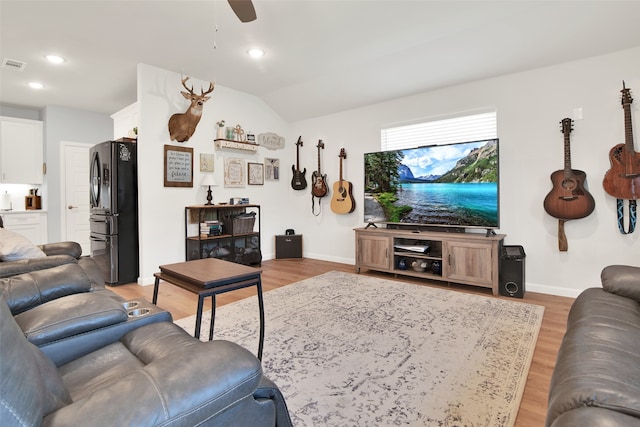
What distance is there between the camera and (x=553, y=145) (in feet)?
11.3

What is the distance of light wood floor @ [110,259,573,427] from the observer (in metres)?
1.68

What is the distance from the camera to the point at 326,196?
5.43 m

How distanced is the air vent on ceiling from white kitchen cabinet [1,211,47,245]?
235cm

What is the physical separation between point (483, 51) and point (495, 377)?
125 inches

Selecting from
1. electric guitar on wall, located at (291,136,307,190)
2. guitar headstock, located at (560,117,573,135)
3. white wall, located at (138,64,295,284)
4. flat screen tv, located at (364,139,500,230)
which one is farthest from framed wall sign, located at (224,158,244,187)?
guitar headstock, located at (560,117,573,135)

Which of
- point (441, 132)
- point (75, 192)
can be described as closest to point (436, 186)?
point (441, 132)

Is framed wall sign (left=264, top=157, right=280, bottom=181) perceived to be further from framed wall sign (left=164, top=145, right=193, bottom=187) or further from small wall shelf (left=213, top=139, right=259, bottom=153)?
framed wall sign (left=164, top=145, right=193, bottom=187)

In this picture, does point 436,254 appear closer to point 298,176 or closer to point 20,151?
point 298,176

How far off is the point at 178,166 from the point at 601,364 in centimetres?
445

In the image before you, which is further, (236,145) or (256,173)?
(256,173)

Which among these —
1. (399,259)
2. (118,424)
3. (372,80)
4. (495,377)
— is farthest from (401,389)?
(372,80)

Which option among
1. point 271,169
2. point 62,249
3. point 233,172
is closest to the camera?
point 62,249

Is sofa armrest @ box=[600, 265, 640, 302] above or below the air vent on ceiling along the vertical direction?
below

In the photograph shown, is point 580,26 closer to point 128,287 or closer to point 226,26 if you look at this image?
point 226,26
